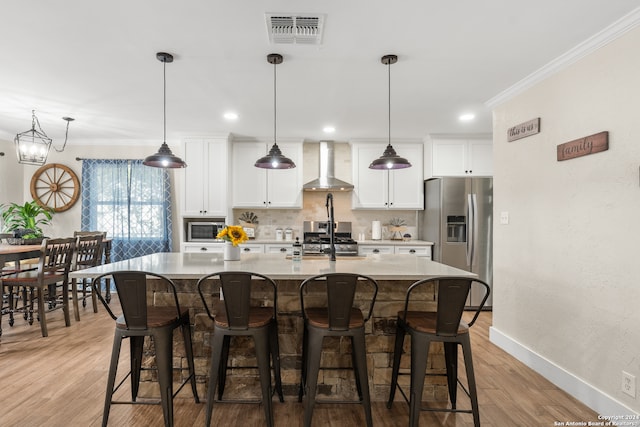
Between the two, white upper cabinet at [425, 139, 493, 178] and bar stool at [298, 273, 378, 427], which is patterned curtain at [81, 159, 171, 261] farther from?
white upper cabinet at [425, 139, 493, 178]

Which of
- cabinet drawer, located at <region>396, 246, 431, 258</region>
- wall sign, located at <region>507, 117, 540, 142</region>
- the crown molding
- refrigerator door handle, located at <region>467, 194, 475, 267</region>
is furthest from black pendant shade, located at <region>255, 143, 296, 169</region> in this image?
refrigerator door handle, located at <region>467, 194, 475, 267</region>

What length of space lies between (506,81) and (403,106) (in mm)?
1042

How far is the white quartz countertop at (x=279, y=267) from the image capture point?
81.4 inches

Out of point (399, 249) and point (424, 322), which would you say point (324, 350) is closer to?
point (424, 322)

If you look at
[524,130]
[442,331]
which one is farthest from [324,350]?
[524,130]

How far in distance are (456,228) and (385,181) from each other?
1.26 metres

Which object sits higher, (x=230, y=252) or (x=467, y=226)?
(x=467, y=226)

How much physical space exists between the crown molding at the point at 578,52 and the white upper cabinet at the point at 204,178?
3.70 m

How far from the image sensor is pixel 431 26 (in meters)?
2.16

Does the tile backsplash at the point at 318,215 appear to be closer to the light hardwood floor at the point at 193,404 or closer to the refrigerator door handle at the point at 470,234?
the refrigerator door handle at the point at 470,234

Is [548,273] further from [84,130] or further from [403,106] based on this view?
[84,130]

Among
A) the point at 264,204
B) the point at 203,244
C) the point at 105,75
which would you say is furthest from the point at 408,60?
the point at 203,244

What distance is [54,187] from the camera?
17.6 ft

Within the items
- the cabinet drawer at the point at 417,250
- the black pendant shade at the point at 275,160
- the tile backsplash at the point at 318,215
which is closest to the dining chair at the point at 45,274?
the tile backsplash at the point at 318,215
